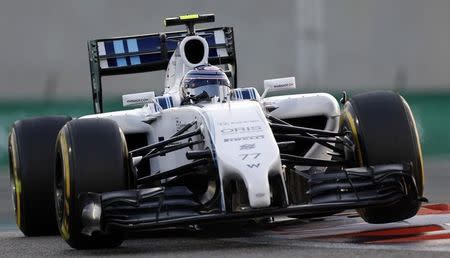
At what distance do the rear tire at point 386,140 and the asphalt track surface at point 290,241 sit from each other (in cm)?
17

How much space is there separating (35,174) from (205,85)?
1575 mm

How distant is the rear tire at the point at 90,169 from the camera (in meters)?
9.67

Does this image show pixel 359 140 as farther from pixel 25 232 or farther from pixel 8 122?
pixel 8 122

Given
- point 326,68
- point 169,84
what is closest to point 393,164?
point 169,84

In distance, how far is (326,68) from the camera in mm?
31422

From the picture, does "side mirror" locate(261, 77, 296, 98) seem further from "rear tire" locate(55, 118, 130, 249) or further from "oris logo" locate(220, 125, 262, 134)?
"rear tire" locate(55, 118, 130, 249)

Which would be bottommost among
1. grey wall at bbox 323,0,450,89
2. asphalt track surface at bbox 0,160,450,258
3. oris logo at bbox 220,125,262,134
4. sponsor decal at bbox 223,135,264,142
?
grey wall at bbox 323,0,450,89

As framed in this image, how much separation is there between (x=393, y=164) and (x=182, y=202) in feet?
4.99

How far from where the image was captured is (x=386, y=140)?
33.4 ft

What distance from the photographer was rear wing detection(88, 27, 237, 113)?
13.1m

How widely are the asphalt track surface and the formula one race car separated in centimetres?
20

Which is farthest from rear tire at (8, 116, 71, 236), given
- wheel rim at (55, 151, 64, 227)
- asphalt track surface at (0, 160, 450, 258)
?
wheel rim at (55, 151, 64, 227)

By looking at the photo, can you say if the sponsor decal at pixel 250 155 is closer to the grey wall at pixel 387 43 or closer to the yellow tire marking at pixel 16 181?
the yellow tire marking at pixel 16 181

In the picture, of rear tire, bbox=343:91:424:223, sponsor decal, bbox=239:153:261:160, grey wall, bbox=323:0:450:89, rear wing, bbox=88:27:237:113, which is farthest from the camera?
grey wall, bbox=323:0:450:89
